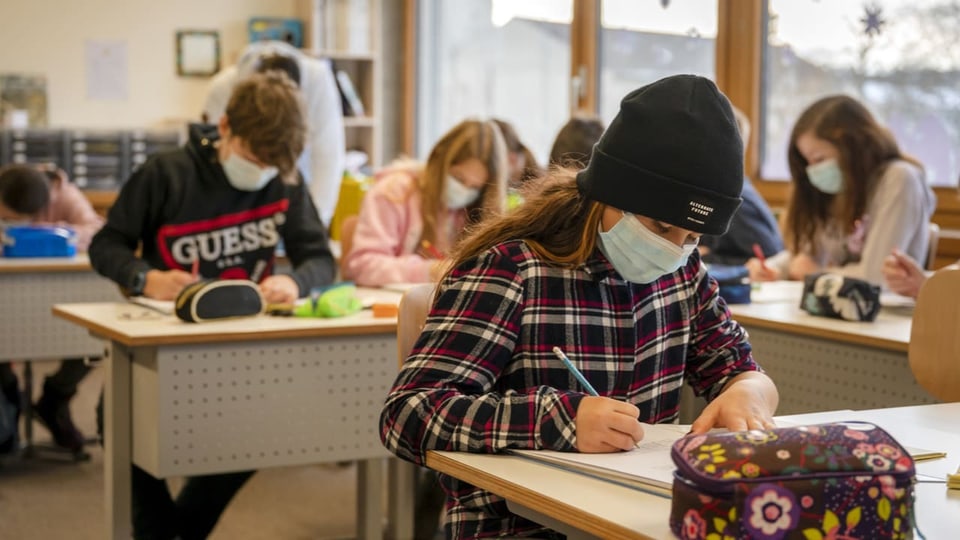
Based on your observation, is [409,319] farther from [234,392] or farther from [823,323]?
[823,323]

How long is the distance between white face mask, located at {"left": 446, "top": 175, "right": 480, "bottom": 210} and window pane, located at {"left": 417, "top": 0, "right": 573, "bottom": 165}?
2.60 m

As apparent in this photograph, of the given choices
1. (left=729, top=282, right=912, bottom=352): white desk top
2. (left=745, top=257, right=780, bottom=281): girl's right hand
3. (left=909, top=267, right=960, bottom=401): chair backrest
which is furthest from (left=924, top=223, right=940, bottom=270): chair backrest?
(left=909, top=267, right=960, bottom=401): chair backrest

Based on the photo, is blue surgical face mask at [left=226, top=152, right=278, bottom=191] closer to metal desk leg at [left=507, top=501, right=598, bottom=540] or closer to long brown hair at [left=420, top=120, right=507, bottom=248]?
long brown hair at [left=420, top=120, right=507, bottom=248]

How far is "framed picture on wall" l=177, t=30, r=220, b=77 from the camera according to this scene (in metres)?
6.79

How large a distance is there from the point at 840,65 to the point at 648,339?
10.1ft

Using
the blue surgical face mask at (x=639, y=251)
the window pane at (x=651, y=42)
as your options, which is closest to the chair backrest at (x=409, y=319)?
the blue surgical face mask at (x=639, y=251)

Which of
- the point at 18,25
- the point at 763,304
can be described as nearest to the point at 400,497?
the point at 763,304

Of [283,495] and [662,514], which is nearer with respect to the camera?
[662,514]

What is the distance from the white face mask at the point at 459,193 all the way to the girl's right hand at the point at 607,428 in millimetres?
2030

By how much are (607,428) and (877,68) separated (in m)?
3.28

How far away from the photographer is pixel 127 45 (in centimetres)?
668

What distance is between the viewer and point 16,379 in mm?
4281

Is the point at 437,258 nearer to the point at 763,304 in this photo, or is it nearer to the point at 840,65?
the point at 763,304

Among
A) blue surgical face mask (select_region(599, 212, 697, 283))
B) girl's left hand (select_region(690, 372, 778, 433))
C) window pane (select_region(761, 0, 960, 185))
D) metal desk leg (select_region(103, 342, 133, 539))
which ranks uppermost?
window pane (select_region(761, 0, 960, 185))
